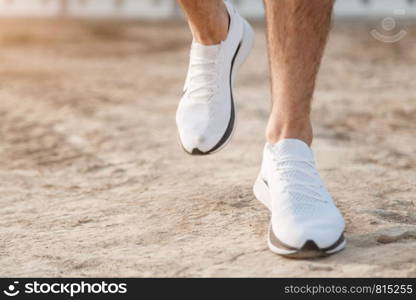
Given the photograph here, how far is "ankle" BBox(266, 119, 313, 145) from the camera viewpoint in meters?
Answer: 1.83

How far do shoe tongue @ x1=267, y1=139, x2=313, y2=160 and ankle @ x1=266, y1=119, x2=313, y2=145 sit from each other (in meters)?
0.02

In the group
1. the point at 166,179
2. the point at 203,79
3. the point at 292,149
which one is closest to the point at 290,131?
the point at 292,149

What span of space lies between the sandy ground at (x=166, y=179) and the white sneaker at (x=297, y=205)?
4 cm

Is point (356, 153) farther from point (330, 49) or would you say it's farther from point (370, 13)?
point (370, 13)

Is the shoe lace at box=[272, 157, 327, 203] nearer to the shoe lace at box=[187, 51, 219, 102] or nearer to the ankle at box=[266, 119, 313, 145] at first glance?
the ankle at box=[266, 119, 313, 145]

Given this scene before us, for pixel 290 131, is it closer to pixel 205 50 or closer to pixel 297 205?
pixel 297 205

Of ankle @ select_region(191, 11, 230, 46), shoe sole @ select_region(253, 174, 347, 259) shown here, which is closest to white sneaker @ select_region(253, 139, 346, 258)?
shoe sole @ select_region(253, 174, 347, 259)

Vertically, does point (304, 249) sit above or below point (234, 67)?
below

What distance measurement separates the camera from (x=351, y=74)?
18.0ft

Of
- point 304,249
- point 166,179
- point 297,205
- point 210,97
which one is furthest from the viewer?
point 166,179

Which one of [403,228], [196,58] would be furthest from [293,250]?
[196,58]

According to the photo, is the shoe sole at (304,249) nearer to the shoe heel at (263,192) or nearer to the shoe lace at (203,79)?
the shoe heel at (263,192)

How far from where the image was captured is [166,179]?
2477mm

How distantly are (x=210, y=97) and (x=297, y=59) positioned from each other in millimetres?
354
